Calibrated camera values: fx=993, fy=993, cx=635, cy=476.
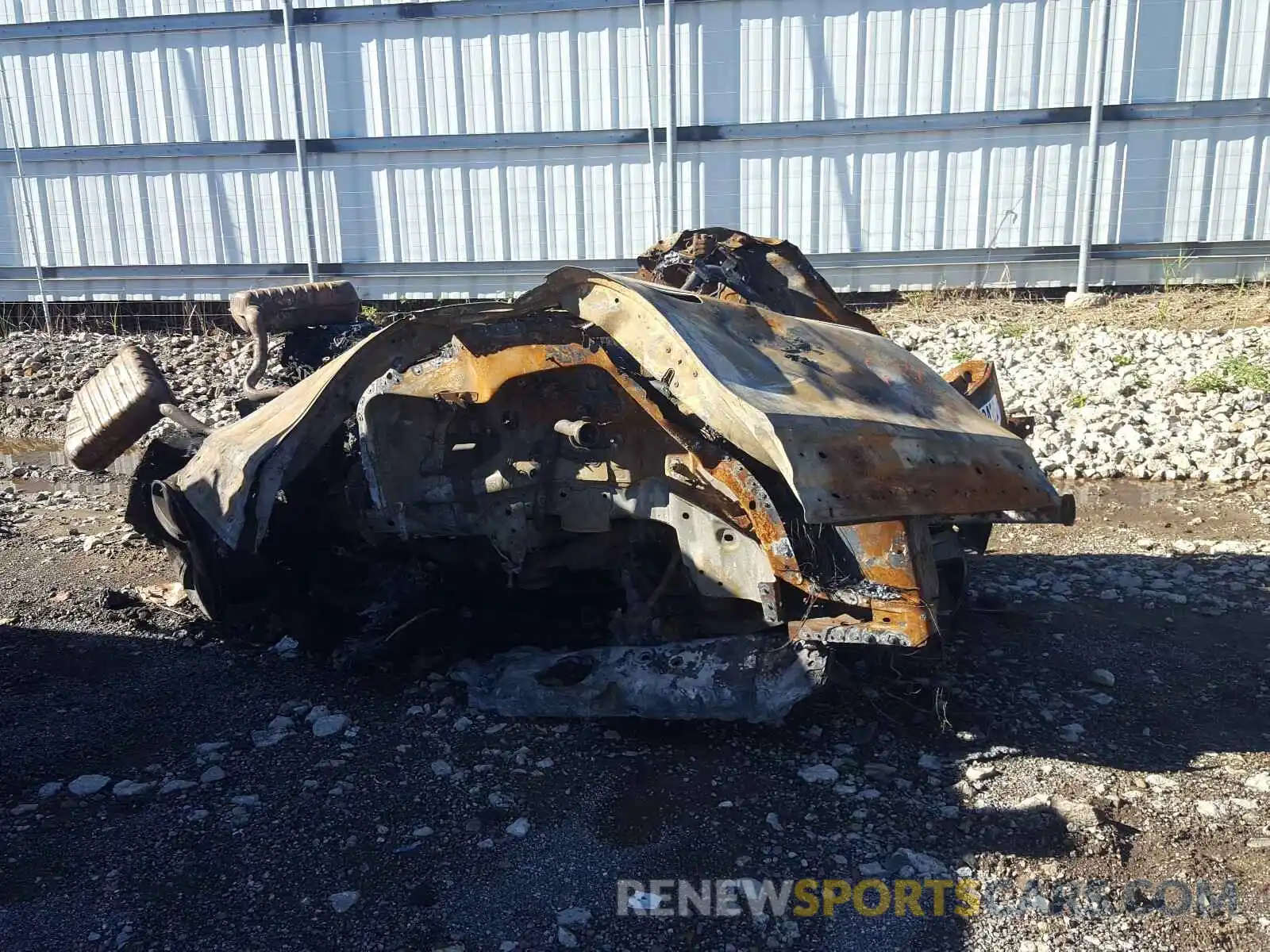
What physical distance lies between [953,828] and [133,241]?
35.6ft

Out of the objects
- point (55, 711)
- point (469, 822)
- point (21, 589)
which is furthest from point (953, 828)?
point (21, 589)

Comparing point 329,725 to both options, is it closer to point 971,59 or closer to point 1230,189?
point 971,59

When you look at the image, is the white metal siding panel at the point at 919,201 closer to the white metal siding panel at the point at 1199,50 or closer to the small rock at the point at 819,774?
the white metal siding panel at the point at 1199,50

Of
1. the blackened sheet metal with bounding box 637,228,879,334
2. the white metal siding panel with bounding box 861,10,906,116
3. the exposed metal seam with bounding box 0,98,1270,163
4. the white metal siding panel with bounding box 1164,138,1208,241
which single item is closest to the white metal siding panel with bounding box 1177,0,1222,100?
the exposed metal seam with bounding box 0,98,1270,163

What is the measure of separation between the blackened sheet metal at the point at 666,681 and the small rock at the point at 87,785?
1.19m

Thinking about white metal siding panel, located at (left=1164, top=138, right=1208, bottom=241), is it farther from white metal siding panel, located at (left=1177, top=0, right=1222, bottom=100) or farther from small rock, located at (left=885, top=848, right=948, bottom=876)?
small rock, located at (left=885, top=848, right=948, bottom=876)

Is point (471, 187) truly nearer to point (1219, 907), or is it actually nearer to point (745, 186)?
point (745, 186)

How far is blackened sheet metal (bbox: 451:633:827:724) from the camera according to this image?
3.13 meters

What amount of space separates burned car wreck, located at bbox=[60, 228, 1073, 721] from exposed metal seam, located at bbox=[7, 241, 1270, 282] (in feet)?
18.6

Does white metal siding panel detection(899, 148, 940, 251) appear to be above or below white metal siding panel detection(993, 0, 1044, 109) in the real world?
below

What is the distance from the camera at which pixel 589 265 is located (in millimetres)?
9914

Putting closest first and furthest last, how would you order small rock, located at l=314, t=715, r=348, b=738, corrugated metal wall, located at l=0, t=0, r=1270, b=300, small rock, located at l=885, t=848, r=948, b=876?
small rock, located at l=885, t=848, r=948, b=876 → small rock, located at l=314, t=715, r=348, b=738 → corrugated metal wall, located at l=0, t=0, r=1270, b=300

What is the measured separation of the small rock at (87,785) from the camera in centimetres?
311

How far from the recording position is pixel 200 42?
33.4 feet
